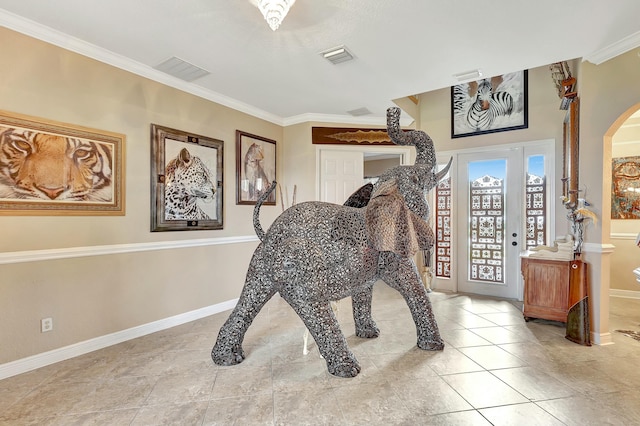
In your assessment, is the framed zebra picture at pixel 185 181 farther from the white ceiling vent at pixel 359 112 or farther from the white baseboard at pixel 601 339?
the white baseboard at pixel 601 339

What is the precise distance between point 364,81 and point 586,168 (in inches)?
89.8

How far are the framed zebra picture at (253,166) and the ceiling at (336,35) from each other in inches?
34.9

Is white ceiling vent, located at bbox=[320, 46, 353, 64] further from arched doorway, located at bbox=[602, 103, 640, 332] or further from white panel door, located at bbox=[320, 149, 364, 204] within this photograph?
arched doorway, located at bbox=[602, 103, 640, 332]

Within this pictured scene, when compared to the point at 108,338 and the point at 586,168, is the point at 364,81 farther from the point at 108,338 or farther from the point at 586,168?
the point at 108,338

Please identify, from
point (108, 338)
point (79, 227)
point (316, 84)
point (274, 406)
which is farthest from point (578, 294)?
point (79, 227)

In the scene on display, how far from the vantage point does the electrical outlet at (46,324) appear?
240 cm

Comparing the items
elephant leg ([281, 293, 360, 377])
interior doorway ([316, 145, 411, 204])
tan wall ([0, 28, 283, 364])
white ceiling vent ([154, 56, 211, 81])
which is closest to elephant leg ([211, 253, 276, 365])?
elephant leg ([281, 293, 360, 377])

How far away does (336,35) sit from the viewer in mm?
2520

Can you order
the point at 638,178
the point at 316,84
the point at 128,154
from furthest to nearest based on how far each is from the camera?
the point at 638,178, the point at 316,84, the point at 128,154

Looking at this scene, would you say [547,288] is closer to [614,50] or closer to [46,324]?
[614,50]

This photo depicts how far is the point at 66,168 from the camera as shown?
255 cm

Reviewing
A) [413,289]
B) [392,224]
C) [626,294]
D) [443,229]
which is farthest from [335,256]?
[626,294]

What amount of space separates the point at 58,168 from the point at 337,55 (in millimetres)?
Result: 2560

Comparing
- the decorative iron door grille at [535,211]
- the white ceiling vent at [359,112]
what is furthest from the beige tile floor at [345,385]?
the white ceiling vent at [359,112]
